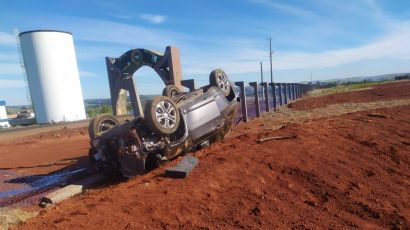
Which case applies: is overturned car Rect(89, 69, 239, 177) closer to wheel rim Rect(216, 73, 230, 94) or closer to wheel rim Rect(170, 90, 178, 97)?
wheel rim Rect(216, 73, 230, 94)

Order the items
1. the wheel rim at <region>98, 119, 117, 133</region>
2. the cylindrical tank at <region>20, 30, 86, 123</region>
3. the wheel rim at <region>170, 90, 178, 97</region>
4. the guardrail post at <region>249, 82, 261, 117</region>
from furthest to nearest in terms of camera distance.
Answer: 1. the cylindrical tank at <region>20, 30, 86, 123</region>
2. the guardrail post at <region>249, 82, 261, 117</region>
3. the wheel rim at <region>170, 90, 178, 97</region>
4. the wheel rim at <region>98, 119, 117, 133</region>

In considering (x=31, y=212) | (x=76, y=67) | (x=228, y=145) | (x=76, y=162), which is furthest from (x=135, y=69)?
(x=76, y=67)

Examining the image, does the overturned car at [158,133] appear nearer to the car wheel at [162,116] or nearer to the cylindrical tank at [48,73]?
the car wheel at [162,116]

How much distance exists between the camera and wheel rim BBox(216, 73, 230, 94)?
8.62m

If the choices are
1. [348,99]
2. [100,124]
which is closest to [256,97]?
[100,124]

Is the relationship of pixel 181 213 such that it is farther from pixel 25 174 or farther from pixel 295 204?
pixel 25 174

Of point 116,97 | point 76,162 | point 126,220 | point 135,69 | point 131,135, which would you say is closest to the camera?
point 126,220

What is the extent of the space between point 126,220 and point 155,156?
89.8 inches

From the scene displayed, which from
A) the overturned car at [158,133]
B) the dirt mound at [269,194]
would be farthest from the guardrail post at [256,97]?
the dirt mound at [269,194]

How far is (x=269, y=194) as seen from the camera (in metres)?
4.64

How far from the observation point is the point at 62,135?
18484 millimetres

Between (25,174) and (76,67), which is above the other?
(76,67)

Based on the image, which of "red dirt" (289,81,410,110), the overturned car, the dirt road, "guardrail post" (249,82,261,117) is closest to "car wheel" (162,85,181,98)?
the overturned car

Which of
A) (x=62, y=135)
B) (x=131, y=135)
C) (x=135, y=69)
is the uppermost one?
(x=135, y=69)
